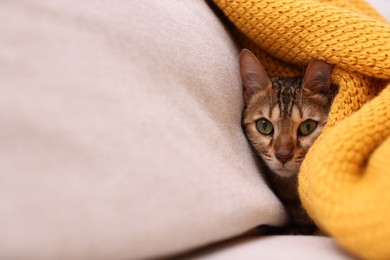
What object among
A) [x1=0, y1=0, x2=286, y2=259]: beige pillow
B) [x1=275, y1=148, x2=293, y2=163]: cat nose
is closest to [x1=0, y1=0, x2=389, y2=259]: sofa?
[x1=0, y1=0, x2=286, y2=259]: beige pillow

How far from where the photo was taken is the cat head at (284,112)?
1.16 meters

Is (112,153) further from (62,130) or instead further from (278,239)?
(278,239)

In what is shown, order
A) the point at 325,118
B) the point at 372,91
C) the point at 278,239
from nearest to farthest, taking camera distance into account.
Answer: the point at 278,239
the point at 372,91
the point at 325,118

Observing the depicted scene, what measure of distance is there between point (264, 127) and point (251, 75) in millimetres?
144

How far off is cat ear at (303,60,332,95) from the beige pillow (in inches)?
14.3

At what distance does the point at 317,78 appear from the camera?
1.15 metres

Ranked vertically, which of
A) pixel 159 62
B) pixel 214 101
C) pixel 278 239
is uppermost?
pixel 159 62

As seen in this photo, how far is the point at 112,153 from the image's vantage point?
0.69 meters

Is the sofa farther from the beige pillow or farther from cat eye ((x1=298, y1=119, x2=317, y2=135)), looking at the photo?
cat eye ((x1=298, y1=119, x2=317, y2=135))

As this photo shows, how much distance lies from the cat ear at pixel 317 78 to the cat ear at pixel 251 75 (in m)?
0.11

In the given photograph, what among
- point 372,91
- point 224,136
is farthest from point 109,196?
point 372,91

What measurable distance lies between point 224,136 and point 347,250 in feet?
1.06

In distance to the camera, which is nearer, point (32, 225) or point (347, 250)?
Result: point (32, 225)

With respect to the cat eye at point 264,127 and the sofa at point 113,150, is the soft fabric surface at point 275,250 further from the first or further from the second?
the cat eye at point 264,127
